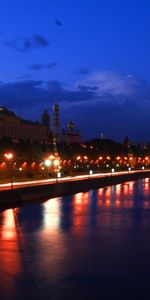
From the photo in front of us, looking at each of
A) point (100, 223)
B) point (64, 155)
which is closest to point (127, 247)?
point (100, 223)

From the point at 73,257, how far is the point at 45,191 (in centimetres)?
2361

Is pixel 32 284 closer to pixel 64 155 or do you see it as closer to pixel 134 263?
pixel 134 263

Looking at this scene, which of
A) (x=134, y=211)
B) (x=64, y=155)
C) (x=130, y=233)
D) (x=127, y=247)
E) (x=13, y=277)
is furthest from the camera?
(x=64, y=155)

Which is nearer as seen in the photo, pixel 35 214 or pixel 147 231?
pixel 147 231

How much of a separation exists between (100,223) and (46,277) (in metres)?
11.1

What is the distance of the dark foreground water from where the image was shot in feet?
33.8

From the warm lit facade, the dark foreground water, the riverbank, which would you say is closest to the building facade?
the warm lit facade

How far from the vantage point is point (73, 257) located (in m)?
13.8

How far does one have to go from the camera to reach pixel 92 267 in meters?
12.5

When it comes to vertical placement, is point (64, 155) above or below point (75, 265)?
above

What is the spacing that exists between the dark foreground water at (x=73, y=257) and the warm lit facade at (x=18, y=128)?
5628 inches

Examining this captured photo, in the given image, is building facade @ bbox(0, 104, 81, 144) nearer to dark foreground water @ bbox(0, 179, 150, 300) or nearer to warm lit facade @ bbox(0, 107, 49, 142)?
warm lit facade @ bbox(0, 107, 49, 142)

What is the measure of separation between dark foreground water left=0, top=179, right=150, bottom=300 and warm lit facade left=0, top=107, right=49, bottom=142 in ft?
469

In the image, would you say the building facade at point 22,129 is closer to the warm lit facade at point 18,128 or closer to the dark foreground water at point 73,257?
the warm lit facade at point 18,128
